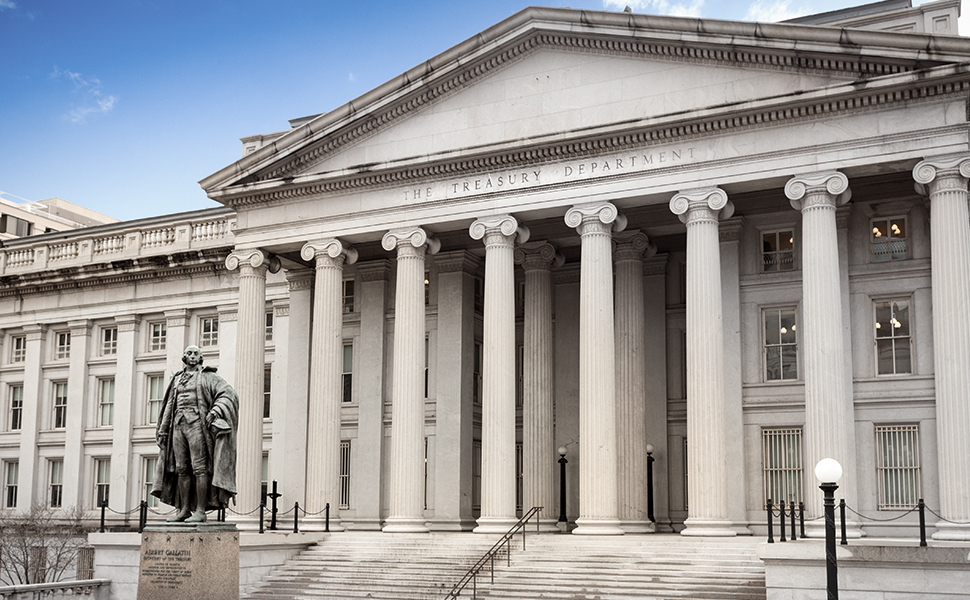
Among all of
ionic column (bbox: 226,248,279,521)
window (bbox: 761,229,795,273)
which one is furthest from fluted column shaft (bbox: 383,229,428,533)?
window (bbox: 761,229,795,273)

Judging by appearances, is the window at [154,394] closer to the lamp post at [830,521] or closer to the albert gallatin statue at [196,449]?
the albert gallatin statue at [196,449]

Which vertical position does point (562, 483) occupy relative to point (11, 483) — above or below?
above

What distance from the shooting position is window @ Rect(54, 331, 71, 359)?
46.1 meters

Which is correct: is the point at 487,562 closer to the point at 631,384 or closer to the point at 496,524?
the point at 496,524

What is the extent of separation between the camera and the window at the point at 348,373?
38.2 metres

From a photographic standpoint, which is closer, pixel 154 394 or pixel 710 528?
pixel 710 528

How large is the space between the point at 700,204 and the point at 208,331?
73.9ft

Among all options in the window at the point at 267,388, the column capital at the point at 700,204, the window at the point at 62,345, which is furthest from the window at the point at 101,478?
the column capital at the point at 700,204

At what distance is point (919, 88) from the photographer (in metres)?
26.4

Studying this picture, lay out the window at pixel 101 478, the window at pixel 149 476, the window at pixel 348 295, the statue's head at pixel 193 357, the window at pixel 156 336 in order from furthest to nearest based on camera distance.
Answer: the window at pixel 156 336, the window at pixel 101 478, the window at pixel 149 476, the window at pixel 348 295, the statue's head at pixel 193 357

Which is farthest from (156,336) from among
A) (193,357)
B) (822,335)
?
(193,357)

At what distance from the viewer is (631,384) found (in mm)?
32844

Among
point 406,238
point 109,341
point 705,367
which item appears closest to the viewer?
point 705,367

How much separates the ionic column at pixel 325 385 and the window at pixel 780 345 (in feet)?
43.5
